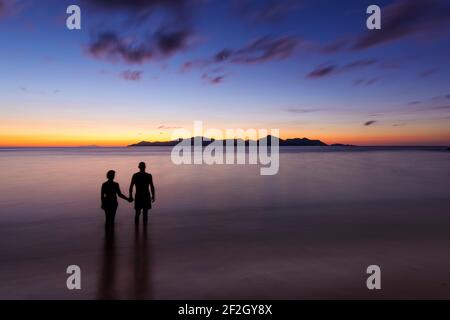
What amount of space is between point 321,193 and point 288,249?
39.1 ft

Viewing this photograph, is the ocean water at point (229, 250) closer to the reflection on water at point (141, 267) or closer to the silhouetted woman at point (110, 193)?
the reflection on water at point (141, 267)

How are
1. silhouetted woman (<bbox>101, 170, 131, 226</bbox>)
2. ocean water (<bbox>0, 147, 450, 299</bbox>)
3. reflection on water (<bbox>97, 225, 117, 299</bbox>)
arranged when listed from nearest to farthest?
reflection on water (<bbox>97, 225, 117, 299</bbox>) < ocean water (<bbox>0, 147, 450, 299</bbox>) < silhouetted woman (<bbox>101, 170, 131, 226</bbox>)

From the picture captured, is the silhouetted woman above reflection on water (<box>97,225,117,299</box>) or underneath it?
above

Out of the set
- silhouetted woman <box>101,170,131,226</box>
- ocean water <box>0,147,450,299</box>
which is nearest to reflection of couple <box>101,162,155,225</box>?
silhouetted woman <box>101,170,131,226</box>

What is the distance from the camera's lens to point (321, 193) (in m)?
19.8

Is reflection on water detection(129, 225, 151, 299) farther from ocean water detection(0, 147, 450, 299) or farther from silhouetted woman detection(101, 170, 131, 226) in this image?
silhouetted woman detection(101, 170, 131, 226)

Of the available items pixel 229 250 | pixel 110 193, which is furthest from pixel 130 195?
pixel 229 250

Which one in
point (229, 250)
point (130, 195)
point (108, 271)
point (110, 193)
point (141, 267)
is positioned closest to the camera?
point (108, 271)

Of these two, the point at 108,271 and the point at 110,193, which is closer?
the point at 108,271

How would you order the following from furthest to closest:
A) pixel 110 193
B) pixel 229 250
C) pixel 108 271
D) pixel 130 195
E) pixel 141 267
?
pixel 130 195 < pixel 110 193 < pixel 229 250 < pixel 141 267 < pixel 108 271

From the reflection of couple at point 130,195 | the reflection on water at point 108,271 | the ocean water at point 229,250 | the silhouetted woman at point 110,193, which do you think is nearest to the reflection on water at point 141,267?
the ocean water at point 229,250

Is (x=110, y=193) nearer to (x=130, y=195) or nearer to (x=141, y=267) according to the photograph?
(x=130, y=195)
